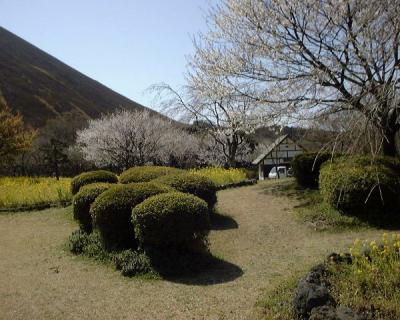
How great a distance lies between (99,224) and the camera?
777 cm

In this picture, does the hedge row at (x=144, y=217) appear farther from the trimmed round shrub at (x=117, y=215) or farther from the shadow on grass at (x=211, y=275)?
the shadow on grass at (x=211, y=275)

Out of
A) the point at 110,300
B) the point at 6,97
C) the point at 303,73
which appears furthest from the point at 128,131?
the point at 6,97

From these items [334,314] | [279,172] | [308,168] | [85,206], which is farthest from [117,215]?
[279,172]

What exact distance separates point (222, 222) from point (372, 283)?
19.5 feet

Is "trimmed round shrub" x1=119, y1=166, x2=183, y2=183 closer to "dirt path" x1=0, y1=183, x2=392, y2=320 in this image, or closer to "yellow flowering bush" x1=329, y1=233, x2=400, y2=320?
"dirt path" x1=0, y1=183, x2=392, y2=320

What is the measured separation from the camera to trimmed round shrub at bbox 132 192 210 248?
22.0 ft

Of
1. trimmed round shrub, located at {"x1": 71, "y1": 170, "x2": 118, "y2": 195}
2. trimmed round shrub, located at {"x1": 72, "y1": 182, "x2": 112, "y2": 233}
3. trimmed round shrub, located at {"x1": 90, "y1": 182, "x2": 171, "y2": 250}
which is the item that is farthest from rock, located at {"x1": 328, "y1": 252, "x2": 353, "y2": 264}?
trimmed round shrub, located at {"x1": 71, "y1": 170, "x2": 118, "y2": 195}

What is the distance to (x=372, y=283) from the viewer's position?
453 cm

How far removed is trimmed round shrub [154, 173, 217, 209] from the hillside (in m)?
61.4

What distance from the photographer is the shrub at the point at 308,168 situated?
1270cm

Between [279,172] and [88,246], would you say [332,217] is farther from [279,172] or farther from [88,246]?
[279,172]

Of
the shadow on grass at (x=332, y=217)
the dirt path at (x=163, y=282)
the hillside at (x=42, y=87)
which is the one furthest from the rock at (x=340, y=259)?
the hillside at (x=42, y=87)

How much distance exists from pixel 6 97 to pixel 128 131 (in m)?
53.5

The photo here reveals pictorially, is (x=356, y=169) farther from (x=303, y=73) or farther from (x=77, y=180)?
(x=77, y=180)
